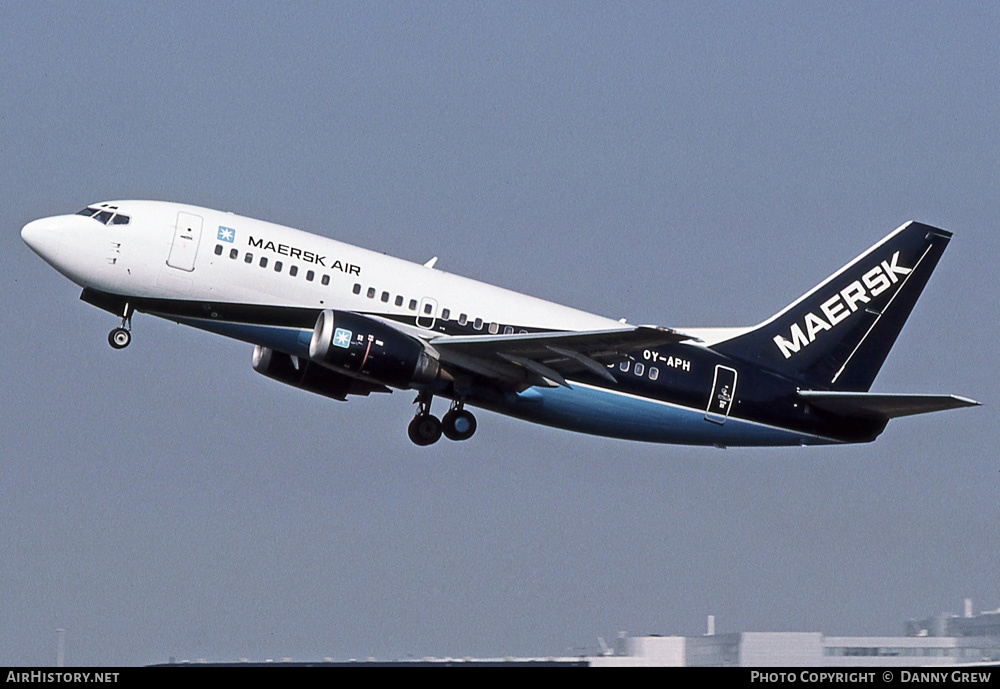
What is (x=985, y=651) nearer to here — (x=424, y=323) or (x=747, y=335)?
(x=747, y=335)

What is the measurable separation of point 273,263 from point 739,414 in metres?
15.5

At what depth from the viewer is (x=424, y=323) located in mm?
44375

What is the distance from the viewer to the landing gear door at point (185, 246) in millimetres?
42781

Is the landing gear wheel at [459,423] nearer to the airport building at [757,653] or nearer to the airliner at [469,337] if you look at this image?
the airliner at [469,337]

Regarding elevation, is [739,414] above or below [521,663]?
above

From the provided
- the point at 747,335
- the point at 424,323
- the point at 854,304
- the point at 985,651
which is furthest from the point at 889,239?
the point at 985,651

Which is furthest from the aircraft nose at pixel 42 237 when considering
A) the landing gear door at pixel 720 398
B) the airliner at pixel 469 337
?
the landing gear door at pixel 720 398

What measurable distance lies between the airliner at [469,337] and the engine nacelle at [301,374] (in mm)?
58

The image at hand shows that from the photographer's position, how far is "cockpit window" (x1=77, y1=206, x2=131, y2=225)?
43188 millimetres

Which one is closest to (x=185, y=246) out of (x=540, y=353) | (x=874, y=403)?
(x=540, y=353)

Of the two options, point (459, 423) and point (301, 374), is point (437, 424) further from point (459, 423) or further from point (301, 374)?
point (301, 374)

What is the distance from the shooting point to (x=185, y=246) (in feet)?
140

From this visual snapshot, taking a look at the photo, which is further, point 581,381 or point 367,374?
point 581,381
